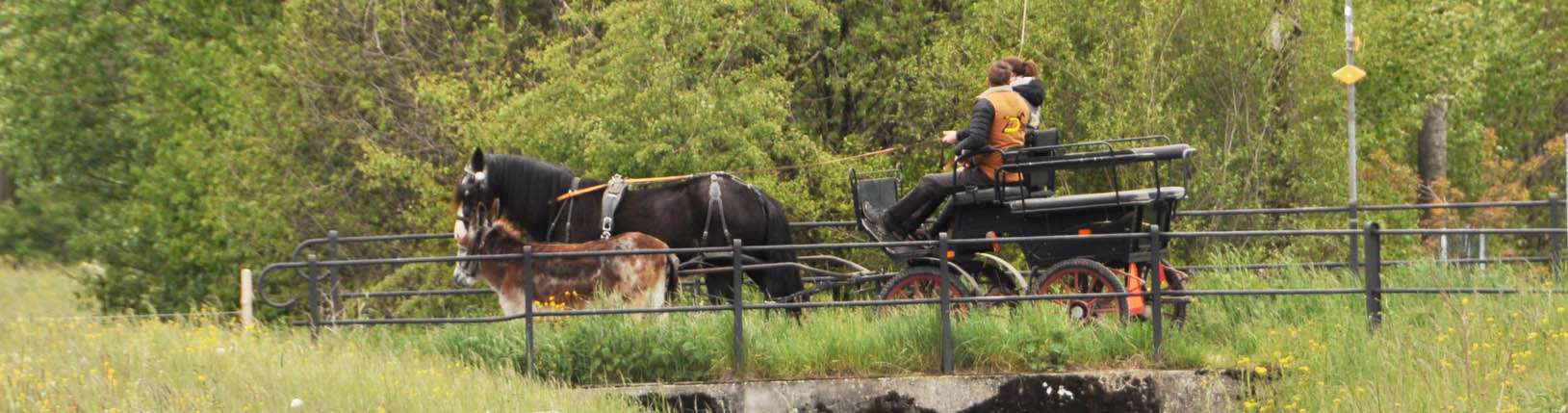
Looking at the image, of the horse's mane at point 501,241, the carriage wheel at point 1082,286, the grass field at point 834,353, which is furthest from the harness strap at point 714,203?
the carriage wheel at point 1082,286

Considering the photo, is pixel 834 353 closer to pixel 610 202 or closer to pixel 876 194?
pixel 876 194

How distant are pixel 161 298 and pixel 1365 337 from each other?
24.6 meters

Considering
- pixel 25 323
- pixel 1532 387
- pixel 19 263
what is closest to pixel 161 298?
pixel 19 263

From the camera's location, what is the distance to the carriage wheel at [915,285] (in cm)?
1270

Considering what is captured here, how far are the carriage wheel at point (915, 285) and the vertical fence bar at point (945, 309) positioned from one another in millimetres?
659

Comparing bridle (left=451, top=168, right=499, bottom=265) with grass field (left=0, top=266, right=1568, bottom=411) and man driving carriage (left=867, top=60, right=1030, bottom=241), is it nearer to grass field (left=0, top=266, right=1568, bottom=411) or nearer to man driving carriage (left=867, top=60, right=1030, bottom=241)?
grass field (left=0, top=266, right=1568, bottom=411)

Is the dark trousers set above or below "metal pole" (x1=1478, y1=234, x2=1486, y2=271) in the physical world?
above

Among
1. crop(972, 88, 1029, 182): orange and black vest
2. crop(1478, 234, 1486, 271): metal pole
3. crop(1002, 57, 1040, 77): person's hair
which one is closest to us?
crop(972, 88, 1029, 182): orange and black vest

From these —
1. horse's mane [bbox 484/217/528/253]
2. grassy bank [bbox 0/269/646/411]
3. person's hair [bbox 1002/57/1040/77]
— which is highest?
person's hair [bbox 1002/57/1040/77]

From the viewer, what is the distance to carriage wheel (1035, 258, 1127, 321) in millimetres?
12180

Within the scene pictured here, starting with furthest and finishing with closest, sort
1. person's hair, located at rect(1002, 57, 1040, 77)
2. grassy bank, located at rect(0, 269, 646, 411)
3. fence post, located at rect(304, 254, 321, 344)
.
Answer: person's hair, located at rect(1002, 57, 1040, 77) < fence post, located at rect(304, 254, 321, 344) < grassy bank, located at rect(0, 269, 646, 411)

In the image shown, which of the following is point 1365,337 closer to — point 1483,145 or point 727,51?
point 727,51

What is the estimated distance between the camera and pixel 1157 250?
38.5 feet

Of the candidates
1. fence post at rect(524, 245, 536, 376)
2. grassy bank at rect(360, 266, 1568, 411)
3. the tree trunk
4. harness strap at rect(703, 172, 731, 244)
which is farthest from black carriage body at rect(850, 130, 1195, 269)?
the tree trunk
